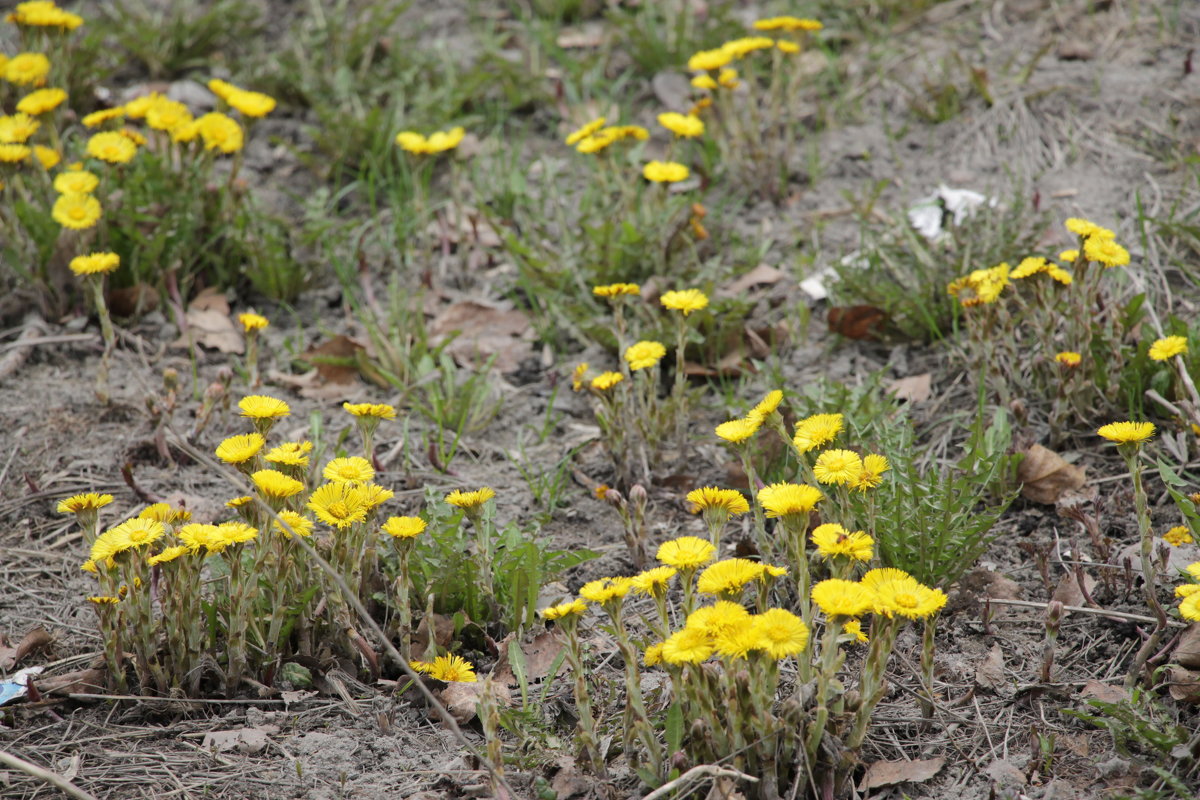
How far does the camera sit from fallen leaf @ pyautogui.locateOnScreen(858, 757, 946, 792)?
1.88 meters

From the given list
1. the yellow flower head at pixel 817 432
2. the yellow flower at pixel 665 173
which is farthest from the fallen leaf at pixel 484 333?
the yellow flower head at pixel 817 432

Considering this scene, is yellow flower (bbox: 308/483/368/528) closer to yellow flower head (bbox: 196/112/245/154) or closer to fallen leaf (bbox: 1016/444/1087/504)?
fallen leaf (bbox: 1016/444/1087/504)

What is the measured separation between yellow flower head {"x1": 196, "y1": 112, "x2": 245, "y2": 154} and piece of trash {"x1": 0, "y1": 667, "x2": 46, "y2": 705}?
2038 millimetres

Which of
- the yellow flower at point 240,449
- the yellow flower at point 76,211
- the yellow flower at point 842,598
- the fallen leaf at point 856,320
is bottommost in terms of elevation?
the fallen leaf at point 856,320

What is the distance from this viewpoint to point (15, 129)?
10.8 ft

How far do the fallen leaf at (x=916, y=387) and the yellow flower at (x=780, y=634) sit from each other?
1.53 meters

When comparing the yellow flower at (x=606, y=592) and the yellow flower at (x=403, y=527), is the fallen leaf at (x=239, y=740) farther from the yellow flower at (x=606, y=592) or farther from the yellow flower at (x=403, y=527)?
the yellow flower at (x=606, y=592)

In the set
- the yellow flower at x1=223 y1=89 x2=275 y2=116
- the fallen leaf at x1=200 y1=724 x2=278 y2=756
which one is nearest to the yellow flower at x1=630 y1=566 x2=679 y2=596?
the fallen leaf at x1=200 y1=724 x2=278 y2=756

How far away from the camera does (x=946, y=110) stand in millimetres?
4266

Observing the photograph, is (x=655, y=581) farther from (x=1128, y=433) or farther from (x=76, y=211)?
(x=76, y=211)

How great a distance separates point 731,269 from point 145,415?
207cm

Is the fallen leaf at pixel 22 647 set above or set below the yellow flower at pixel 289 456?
below

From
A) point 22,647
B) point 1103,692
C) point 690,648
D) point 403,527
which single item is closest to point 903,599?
point 690,648

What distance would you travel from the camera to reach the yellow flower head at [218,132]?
11.6 feet
